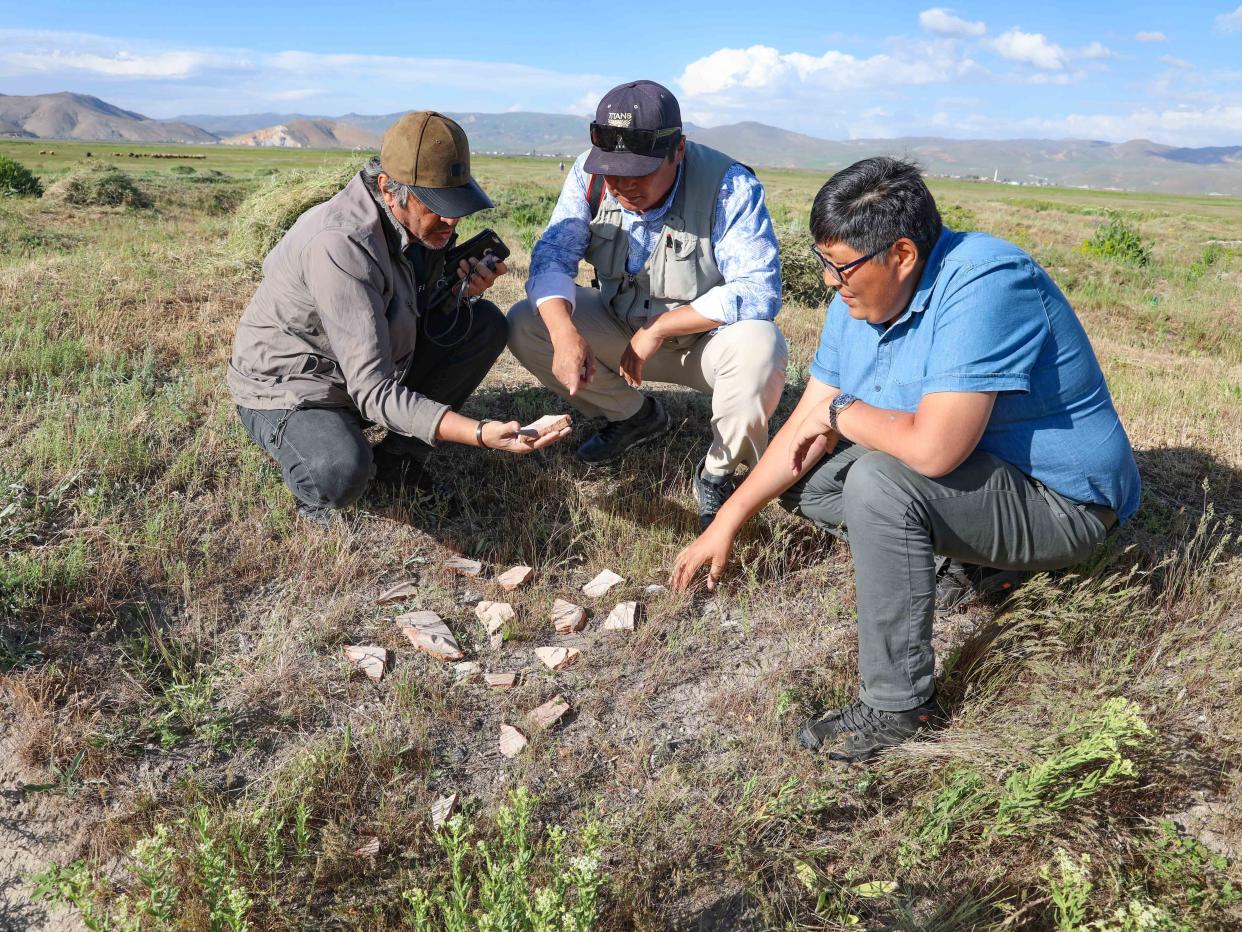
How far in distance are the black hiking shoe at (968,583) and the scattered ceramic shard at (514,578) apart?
1.73 m

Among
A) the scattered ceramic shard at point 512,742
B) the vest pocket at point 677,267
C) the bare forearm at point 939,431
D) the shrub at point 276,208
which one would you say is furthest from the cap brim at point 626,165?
the shrub at point 276,208

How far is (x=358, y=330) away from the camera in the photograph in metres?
3.43

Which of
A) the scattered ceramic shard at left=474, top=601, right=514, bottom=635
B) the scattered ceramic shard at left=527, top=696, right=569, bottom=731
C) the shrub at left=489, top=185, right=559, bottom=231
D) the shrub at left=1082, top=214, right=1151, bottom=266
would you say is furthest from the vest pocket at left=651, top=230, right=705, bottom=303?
the shrub at left=1082, top=214, right=1151, bottom=266

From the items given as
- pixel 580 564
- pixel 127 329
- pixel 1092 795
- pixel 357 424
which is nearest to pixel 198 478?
pixel 357 424

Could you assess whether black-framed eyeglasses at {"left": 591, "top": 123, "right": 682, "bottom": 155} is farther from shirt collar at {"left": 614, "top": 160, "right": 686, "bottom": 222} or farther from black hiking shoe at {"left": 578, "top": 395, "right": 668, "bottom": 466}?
black hiking shoe at {"left": 578, "top": 395, "right": 668, "bottom": 466}

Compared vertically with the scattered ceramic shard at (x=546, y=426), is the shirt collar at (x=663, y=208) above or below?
above

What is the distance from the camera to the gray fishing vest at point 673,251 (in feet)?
13.6

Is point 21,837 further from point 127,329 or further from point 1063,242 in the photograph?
point 1063,242

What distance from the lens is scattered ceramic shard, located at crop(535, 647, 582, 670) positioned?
327cm

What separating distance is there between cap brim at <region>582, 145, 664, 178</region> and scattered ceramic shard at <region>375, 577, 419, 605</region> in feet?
6.60

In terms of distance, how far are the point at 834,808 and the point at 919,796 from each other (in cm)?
26

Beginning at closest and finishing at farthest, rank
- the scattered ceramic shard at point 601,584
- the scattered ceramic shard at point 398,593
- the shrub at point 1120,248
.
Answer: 1. the scattered ceramic shard at point 398,593
2. the scattered ceramic shard at point 601,584
3. the shrub at point 1120,248

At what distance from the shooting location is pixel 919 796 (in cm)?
262

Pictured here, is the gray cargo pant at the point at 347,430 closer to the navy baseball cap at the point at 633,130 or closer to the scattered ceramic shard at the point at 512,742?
the navy baseball cap at the point at 633,130
